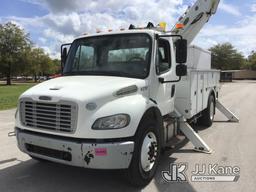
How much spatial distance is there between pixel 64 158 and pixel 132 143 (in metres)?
0.99

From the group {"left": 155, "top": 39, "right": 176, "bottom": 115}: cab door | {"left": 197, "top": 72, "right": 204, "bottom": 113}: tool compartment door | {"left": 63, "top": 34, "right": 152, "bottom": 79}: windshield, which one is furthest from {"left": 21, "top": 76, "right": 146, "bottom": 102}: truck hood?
{"left": 197, "top": 72, "right": 204, "bottom": 113}: tool compartment door

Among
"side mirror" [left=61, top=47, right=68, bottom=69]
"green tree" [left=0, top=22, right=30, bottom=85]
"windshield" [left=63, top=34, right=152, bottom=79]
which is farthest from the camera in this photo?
"green tree" [left=0, top=22, right=30, bottom=85]

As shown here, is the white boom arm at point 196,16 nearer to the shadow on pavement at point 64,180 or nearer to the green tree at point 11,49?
the shadow on pavement at point 64,180

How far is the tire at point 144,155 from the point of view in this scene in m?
4.42

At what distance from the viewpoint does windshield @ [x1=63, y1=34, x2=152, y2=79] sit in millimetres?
5129

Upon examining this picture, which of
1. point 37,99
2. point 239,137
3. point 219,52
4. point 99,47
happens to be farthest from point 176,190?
point 219,52

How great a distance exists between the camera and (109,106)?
Answer: 4254mm

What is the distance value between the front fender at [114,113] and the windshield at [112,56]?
2.33ft

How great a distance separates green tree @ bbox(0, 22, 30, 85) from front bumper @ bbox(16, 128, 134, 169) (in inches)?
2149

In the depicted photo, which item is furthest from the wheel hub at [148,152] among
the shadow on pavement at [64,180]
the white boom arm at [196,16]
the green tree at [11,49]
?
the green tree at [11,49]

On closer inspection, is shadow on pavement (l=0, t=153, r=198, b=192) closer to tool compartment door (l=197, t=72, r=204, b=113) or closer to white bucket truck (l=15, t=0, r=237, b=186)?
white bucket truck (l=15, t=0, r=237, b=186)

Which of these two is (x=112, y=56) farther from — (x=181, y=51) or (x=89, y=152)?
(x=89, y=152)

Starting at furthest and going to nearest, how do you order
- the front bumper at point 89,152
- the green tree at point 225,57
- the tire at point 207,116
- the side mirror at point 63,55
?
the green tree at point 225,57, the tire at point 207,116, the side mirror at point 63,55, the front bumper at point 89,152

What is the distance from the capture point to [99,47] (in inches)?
221
